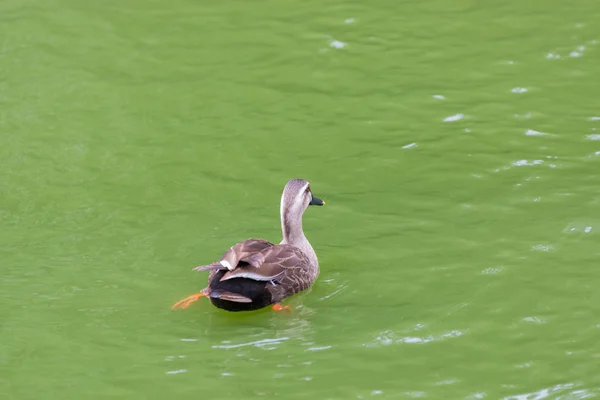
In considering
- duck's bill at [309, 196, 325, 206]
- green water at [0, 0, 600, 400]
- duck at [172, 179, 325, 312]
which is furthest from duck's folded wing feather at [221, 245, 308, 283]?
duck's bill at [309, 196, 325, 206]

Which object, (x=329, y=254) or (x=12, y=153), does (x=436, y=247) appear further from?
(x=12, y=153)

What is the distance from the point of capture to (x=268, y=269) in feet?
32.8

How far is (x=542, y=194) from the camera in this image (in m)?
11.6

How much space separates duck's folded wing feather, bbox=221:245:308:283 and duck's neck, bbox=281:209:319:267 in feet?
0.54

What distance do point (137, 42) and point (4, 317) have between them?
274 inches

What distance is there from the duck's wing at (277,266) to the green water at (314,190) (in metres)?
0.31

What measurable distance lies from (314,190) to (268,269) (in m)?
2.34

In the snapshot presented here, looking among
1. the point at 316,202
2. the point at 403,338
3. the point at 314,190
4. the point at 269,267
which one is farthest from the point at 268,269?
the point at 314,190

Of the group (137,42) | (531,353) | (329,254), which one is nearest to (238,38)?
(137,42)

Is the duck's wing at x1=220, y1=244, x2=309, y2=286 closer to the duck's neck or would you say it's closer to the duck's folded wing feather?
the duck's folded wing feather

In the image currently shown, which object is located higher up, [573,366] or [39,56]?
[39,56]

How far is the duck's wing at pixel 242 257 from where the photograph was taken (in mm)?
9578

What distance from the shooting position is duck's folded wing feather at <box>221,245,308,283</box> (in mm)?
9648

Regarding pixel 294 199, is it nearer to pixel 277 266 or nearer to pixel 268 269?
pixel 277 266
